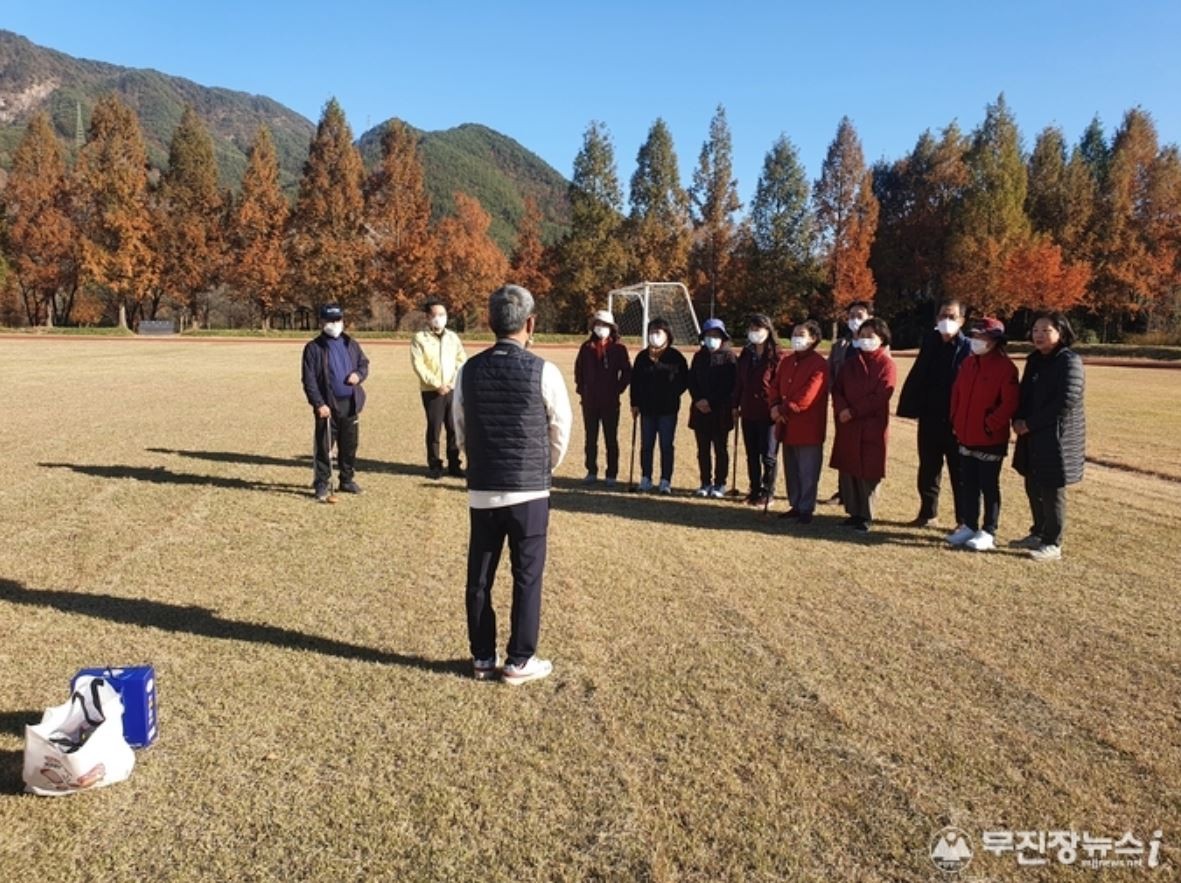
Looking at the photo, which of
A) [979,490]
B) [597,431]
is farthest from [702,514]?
[979,490]

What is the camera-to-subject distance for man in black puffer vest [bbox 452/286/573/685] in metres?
4.08

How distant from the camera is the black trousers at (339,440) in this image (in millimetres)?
8312

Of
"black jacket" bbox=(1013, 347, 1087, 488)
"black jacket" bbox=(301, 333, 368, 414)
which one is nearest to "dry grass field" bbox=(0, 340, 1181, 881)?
"black jacket" bbox=(1013, 347, 1087, 488)

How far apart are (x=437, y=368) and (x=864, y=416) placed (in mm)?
4812

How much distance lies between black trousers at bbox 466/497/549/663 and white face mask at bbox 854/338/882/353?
4.38 meters

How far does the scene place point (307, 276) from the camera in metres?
51.6

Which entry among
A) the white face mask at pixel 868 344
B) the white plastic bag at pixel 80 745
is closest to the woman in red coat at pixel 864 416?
the white face mask at pixel 868 344

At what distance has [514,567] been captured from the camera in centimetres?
424

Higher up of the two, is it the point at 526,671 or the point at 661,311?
the point at 661,311

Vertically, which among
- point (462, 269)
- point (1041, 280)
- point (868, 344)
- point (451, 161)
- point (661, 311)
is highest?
point (451, 161)

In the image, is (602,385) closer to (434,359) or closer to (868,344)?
(434,359)

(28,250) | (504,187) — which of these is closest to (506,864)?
(28,250)

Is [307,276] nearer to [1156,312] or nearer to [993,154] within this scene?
[993,154]

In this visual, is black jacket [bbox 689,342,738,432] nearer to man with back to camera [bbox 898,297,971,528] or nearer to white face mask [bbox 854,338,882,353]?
white face mask [bbox 854,338,882,353]
